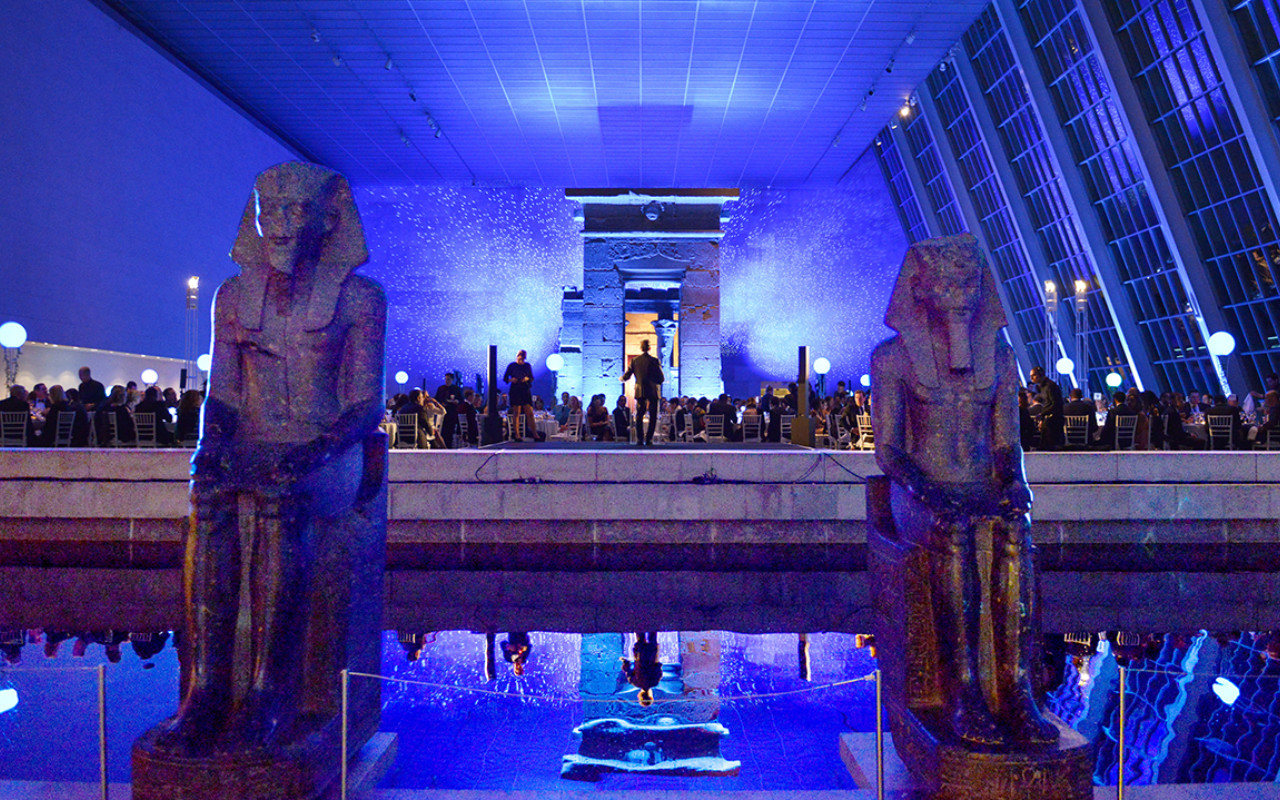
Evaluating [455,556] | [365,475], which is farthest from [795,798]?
[455,556]

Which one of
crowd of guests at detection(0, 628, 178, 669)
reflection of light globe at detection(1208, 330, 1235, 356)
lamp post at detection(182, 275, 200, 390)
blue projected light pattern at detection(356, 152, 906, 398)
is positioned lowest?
crowd of guests at detection(0, 628, 178, 669)

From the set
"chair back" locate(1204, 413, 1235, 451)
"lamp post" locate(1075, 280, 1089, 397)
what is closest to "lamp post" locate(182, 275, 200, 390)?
"chair back" locate(1204, 413, 1235, 451)

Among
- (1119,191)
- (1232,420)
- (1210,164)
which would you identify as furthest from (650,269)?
(1232,420)

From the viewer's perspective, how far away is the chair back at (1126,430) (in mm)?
12172

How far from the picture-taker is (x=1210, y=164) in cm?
1677

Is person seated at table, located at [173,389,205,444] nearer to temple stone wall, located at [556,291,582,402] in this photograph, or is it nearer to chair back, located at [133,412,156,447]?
chair back, located at [133,412,156,447]

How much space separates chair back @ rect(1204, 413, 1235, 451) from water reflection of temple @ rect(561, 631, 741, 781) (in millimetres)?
10440

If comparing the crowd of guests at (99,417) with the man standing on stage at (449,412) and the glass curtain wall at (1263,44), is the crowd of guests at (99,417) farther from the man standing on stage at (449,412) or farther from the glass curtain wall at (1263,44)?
the glass curtain wall at (1263,44)

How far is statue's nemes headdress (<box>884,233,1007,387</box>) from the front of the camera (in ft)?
11.4

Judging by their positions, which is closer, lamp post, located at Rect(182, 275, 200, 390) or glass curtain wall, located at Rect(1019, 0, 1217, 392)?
glass curtain wall, located at Rect(1019, 0, 1217, 392)

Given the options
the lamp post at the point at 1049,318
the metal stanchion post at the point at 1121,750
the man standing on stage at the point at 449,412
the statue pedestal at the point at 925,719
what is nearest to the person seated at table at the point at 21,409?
the man standing on stage at the point at 449,412

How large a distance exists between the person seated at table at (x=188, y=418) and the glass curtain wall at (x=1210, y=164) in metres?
17.0

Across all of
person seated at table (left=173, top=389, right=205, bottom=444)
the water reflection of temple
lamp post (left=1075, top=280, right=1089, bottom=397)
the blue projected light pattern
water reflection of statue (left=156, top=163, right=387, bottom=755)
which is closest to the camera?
water reflection of statue (left=156, top=163, right=387, bottom=755)

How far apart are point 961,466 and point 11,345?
1489 cm
